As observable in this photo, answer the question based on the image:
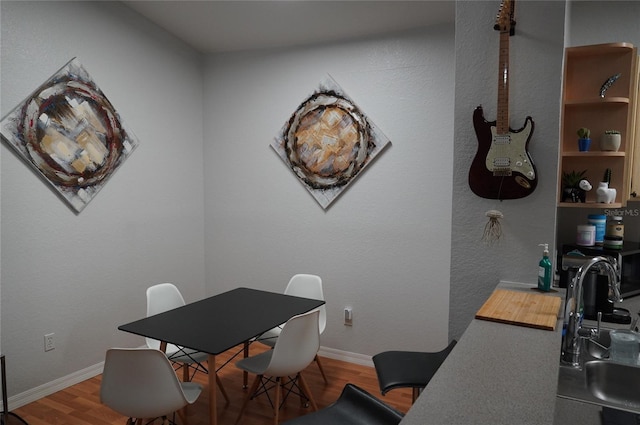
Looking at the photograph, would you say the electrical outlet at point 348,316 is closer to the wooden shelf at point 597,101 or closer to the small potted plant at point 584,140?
the small potted plant at point 584,140

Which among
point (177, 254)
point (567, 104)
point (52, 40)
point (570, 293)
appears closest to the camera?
point (570, 293)

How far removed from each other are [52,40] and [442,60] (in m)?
2.69

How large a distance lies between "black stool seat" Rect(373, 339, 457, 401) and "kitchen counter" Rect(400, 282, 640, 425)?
39cm

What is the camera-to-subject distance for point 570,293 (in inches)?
64.2

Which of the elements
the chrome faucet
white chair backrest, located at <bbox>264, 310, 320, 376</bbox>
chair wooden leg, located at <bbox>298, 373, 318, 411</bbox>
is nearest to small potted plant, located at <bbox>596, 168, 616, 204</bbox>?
the chrome faucet

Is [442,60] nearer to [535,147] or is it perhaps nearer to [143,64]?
[535,147]

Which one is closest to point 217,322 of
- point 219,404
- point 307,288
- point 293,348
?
point 293,348

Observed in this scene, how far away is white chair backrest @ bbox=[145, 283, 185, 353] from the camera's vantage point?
2.81 meters

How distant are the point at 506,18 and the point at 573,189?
1.01m

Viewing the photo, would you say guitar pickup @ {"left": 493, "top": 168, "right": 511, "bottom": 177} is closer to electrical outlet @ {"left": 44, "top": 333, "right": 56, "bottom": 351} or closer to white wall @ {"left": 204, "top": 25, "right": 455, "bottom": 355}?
white wall @ {"left": 204, "top": 25, "right": 455, "bottom": 355}

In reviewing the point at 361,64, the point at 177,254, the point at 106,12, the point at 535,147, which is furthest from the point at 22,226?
the point at 535,147

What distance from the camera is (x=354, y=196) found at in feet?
11.7

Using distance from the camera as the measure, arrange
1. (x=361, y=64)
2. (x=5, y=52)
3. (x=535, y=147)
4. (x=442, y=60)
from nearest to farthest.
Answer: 1. (x=535, y=147)
2. (x=5, y=52)
3. (x=442, y=60)
4. (x=361, y=64)

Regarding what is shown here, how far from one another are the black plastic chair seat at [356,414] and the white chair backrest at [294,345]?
0.70 metres
